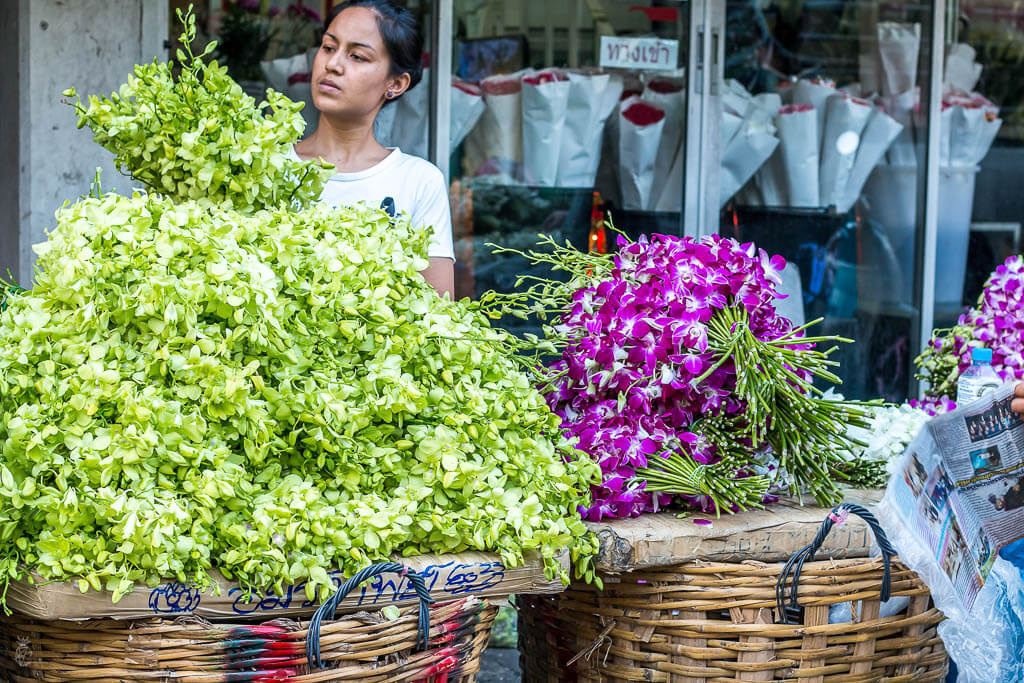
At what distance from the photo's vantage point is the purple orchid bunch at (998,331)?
2.35m

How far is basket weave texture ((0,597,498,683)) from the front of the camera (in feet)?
4.71

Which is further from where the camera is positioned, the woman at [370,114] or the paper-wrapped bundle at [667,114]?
the paper-wrapped bundle at [667,114]

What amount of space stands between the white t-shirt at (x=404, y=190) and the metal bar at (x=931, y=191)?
2952 millimetres

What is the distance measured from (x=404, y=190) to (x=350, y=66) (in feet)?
0.91

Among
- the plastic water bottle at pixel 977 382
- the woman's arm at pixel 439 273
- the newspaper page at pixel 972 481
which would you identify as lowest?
the newspaper page at pixel 972 481

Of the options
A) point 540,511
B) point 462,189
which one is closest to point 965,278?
point 462,189

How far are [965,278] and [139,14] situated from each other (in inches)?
139

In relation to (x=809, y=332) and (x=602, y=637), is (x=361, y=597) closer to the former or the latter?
(x=602, y=637)

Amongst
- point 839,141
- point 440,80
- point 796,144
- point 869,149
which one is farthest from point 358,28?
point 869,149

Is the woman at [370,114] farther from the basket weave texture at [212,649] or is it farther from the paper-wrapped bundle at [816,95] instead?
the paper-wrapped bundle at [816,95]

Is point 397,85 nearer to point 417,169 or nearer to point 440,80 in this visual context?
point 417,169

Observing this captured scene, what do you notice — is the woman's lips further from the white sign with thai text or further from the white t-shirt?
the white sign with thai text

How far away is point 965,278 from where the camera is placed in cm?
483

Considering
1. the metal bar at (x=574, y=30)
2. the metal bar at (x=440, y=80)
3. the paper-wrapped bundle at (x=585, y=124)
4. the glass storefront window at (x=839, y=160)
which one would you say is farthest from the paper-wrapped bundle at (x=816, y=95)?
the metal bar at (x=440, y=80)
